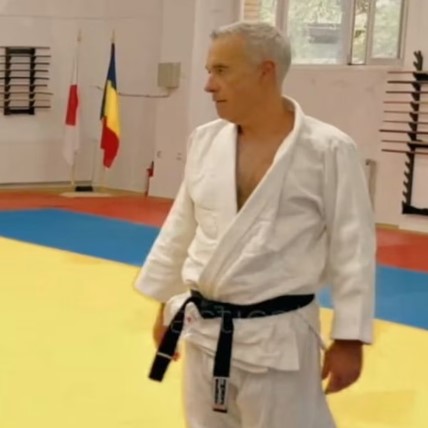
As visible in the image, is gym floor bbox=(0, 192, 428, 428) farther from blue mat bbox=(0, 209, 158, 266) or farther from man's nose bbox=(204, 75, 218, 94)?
man's nose bbox=(204, 75, 218, 94)

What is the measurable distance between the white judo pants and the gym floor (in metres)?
1.42

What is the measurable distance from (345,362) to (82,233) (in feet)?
24.4

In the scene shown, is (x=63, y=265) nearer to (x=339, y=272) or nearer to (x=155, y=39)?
(x=339, y=272)

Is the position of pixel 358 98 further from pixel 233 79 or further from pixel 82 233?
pixel 233 79

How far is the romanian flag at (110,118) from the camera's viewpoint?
13.1m

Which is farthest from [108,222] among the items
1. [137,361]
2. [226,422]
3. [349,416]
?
[226,422]

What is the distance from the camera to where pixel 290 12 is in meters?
12.3

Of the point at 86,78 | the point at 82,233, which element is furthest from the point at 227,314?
the point at 86,78

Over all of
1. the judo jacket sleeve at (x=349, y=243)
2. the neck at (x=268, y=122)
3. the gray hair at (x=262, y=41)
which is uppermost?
the gray hair at (x=262, y=41)

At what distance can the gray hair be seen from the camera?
87.7 inches

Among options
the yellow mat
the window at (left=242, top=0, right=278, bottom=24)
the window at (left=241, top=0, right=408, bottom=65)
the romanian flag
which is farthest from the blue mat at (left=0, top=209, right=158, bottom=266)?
the window at (left=242, top=0, right=278, bottom=24)

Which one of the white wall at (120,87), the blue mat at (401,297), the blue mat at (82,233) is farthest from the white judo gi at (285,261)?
the white wall at (120,87)

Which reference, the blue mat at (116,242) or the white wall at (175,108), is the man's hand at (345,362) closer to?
the blue mat at (116,242)

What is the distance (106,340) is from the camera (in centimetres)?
509
